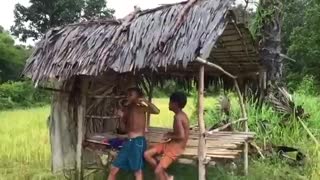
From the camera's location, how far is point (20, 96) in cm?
2228

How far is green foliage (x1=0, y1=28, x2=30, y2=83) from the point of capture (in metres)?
24.4

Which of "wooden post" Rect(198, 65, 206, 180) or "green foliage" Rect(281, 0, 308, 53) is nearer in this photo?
"wooden post" Rect(198, 65, 206, 180)

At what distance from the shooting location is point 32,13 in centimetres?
2622

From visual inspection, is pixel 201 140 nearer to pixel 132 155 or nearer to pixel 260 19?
pixel 132 155

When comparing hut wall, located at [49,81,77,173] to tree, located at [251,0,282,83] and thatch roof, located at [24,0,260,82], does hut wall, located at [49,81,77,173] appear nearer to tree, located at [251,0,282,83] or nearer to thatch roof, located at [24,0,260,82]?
thatch roof, located at [24,0,260,82]

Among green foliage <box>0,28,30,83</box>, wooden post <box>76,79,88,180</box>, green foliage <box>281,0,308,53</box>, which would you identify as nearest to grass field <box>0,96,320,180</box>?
wooden post <box>76,79,88,180</box>

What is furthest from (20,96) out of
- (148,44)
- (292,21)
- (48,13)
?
(148,44)

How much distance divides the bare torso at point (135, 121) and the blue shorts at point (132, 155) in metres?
0.09

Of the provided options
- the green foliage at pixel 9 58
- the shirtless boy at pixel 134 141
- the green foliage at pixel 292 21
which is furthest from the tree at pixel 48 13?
the shirtless boy at pixel 134 141

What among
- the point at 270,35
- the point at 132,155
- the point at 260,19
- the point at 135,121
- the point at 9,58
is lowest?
the point at 132,155

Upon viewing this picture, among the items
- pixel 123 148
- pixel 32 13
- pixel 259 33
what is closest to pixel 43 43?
pixel 123 148

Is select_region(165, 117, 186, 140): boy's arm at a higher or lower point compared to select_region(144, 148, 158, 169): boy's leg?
higher

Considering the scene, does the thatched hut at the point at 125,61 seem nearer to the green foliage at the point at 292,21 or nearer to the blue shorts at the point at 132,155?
the blue shorts at the point at 132,155

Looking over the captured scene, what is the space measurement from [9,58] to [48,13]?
332 cm
